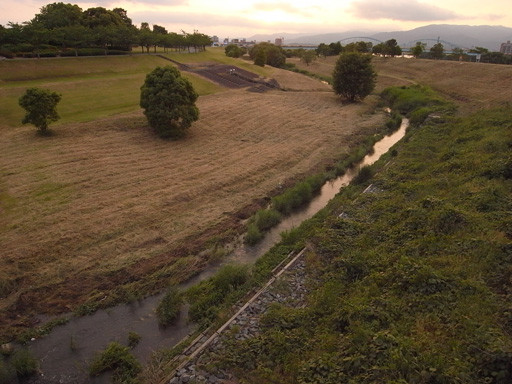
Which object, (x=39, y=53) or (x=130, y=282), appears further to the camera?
(x=39, y=53)

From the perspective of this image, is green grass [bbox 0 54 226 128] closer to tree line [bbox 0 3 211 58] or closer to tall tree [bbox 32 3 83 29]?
tree line [bbox 0 3 211 58]

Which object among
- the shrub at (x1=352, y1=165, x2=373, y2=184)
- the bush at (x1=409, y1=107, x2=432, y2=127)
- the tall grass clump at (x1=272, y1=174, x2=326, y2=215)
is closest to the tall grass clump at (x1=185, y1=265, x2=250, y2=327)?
the tall grass clump at (x1=272, y1=174, x2=326, y2=215)

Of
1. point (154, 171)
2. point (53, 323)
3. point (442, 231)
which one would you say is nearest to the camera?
point (53, 323)

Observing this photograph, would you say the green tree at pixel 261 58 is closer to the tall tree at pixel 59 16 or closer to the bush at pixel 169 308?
the tall tree at pixel 59 16

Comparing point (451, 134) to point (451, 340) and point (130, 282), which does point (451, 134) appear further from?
point (130, 282)

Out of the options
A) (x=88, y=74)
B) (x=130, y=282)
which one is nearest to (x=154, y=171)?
(x=130, y=282)

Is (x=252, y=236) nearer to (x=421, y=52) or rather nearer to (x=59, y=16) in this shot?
(x=59, y=16)
